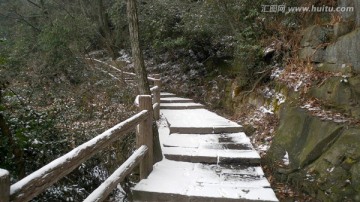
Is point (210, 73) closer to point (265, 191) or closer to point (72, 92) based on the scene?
point (72, 92)

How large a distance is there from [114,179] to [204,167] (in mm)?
2049

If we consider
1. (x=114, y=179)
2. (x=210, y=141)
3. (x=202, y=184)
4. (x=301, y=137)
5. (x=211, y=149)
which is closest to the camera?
(x=114, y=179)

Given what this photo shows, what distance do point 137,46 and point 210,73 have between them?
245 inches

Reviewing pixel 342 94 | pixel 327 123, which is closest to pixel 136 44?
pixel 327 123

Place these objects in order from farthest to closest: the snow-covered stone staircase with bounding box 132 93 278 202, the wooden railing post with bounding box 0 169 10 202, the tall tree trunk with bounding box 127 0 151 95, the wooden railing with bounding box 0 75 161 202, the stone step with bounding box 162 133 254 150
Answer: the stone step with bounding box 162 133 254 150 < the tall tree trunk with bounding box 127 0 151 95 < the snow-covered stone staircase with bounding box 132 93 278 202 < the wooden railing with bounding box 0 75 161 202 < the wooden railing post with bounding box 0 169 10 202

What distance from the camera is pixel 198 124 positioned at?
22.1ft

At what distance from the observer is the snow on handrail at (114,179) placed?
261 cm

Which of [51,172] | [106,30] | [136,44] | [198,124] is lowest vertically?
[198,124]

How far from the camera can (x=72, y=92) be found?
334 inches

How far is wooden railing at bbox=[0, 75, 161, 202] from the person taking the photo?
158 cm

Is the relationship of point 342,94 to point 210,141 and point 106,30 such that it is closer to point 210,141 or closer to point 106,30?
point 210,141

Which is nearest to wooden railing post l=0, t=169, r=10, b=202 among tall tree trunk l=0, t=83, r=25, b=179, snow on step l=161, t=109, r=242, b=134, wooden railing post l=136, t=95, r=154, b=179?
tall tree trunk l=0, t=83, r=25, b=179

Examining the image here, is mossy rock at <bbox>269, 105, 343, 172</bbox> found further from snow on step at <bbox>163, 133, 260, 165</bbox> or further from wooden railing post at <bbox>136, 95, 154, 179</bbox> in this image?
wooden railing post at <bbox>136, 95, 154, 179</bbox>

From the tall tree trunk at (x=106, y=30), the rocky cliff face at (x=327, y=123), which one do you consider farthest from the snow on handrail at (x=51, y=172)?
the tall tree trunk at (x=106, y=30)
